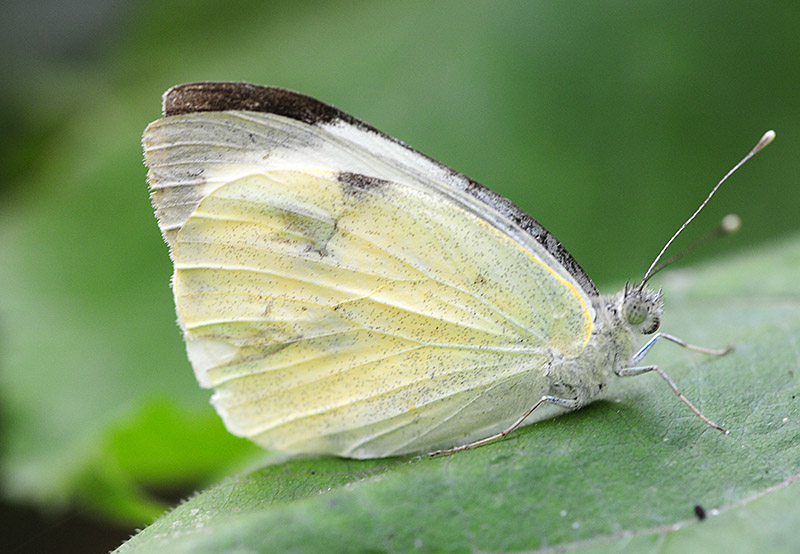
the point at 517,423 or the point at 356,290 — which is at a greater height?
the point at 356,290

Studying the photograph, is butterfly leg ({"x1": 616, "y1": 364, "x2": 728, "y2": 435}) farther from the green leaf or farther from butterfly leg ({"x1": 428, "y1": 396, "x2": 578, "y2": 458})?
butterfly leg ({"x1": 428, "y1": 396, "x2": 578, "y2": 458})

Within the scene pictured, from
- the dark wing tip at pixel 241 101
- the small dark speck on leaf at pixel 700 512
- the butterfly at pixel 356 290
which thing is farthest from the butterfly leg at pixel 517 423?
the dark wing tip at pixel 241 101

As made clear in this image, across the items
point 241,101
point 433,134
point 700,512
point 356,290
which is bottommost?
point 700,512

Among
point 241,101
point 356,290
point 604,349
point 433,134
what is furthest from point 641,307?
point 433,134

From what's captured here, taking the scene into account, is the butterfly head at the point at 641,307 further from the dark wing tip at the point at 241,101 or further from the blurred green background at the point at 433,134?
the blurred green background at the point at 433,134

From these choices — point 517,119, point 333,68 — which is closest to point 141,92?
point 333,68

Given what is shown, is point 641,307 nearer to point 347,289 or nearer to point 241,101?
point 347,289

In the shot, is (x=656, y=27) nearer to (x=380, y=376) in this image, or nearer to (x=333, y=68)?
(x=333, y=68)
